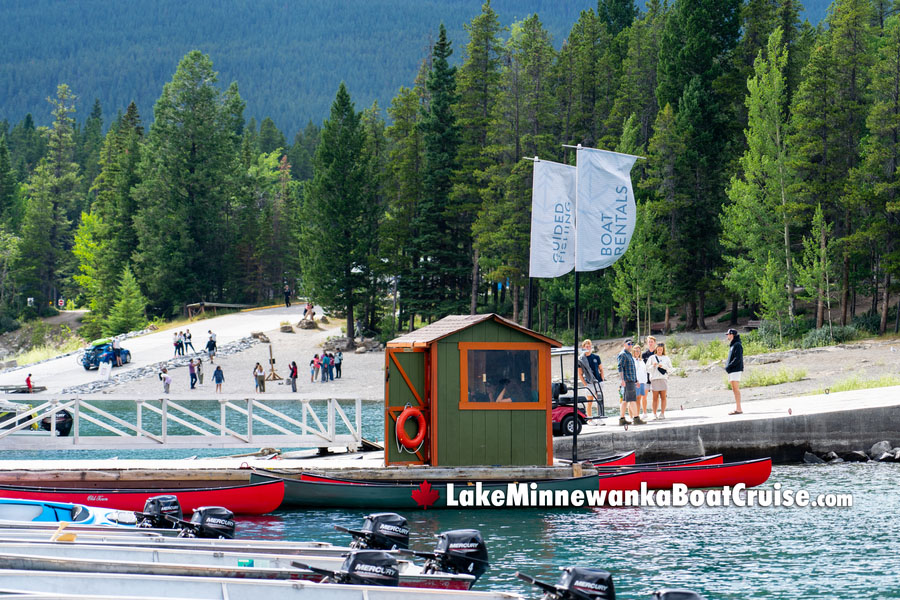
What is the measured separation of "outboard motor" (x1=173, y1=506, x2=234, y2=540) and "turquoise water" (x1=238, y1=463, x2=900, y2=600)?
308 cm

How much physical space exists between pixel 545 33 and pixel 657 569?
52294mm

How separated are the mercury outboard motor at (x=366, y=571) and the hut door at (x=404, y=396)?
754 centimetres

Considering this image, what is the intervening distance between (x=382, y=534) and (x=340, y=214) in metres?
53.2

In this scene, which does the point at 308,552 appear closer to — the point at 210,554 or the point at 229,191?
the point at 210,554

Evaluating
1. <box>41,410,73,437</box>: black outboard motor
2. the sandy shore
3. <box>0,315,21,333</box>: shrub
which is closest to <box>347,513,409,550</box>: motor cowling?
<box>41,410,73,437</box>: black outboard motor

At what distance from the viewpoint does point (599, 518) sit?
1767 cm

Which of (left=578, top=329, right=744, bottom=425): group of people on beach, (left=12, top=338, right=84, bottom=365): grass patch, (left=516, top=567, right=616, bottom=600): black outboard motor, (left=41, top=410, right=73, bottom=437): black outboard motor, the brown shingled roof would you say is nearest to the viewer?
(left=516, top=567, right=616, bottom=600): black outboard motor

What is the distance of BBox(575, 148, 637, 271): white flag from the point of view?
711 inches

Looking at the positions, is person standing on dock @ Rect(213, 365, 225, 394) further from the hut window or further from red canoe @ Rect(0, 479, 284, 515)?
the hut window

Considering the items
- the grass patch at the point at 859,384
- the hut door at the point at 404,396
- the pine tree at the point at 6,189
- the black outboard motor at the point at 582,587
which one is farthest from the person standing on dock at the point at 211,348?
the pine tree at the point at 6,189

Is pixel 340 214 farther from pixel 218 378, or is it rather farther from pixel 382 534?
pixel 382 534

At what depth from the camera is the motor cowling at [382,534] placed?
1209cm

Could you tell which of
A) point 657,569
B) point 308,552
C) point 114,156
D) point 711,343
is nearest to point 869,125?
point 711,343

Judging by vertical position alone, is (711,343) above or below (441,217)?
below
